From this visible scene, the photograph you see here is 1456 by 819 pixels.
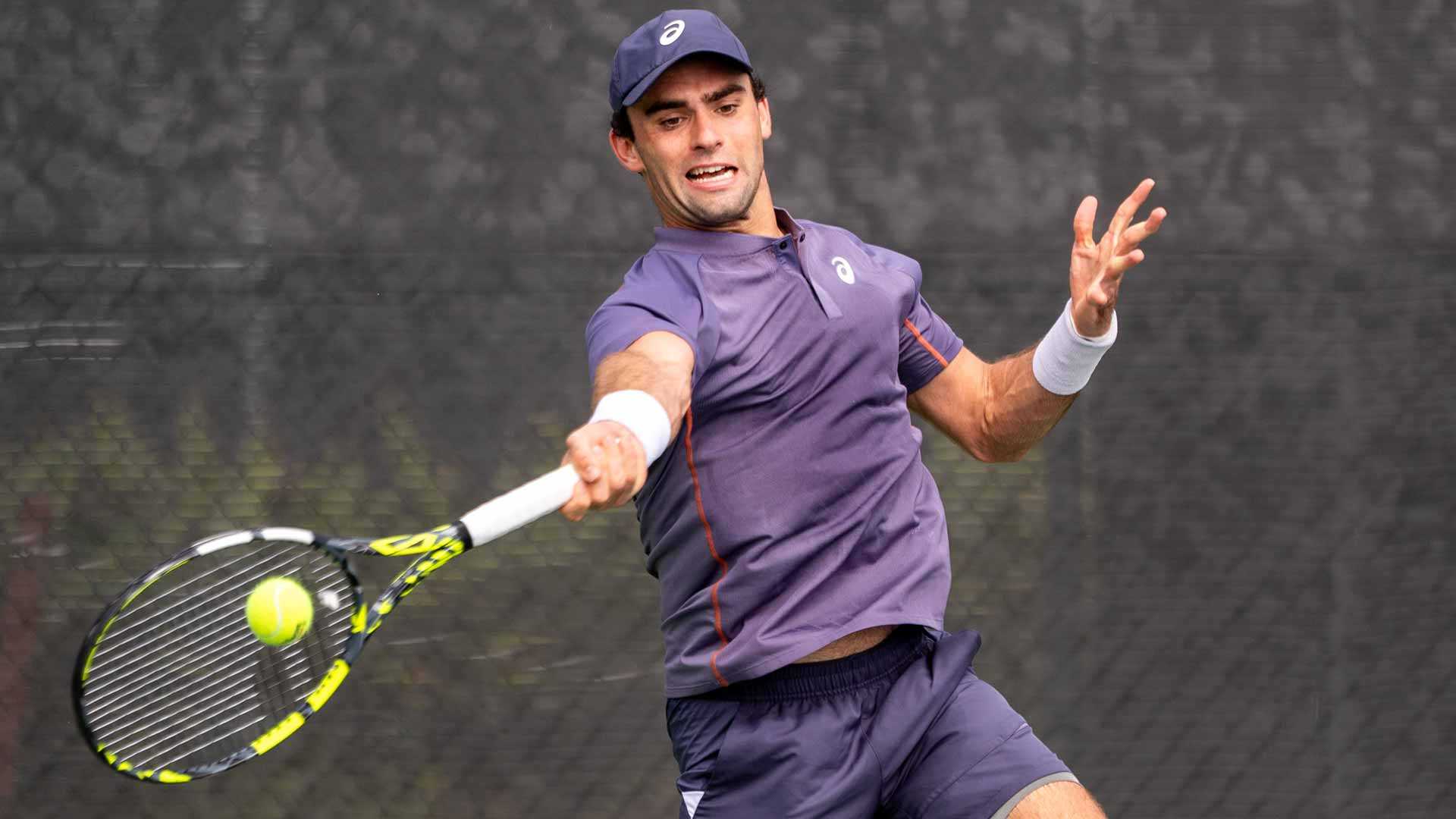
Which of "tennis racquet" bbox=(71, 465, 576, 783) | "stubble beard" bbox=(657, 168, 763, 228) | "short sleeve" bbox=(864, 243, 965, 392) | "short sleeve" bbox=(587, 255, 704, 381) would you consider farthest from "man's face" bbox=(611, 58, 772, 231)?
"tennis racquet" bbox=(71, 465, 576, 783)

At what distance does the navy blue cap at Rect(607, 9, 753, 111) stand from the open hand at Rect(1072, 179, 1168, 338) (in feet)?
1.74

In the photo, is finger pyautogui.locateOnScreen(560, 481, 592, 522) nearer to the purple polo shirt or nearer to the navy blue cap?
the purple polo shirt

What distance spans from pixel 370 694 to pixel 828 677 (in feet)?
4.53

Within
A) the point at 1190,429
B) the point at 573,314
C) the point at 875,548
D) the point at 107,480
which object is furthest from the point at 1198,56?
the point at 107,480

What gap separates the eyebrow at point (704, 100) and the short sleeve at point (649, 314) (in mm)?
231

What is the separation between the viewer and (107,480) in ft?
10.6

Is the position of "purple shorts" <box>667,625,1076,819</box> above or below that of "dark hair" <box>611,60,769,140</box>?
below

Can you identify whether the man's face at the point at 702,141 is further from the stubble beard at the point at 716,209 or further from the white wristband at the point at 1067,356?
the white wristband at the point at 1067,356

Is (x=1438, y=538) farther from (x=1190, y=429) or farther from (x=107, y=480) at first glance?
(x=107, y=480)

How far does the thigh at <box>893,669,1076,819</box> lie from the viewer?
2.14 metres

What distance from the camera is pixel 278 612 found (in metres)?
2.03

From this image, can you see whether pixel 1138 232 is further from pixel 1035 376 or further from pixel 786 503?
pixel 786 503

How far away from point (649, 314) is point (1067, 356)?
627 mm

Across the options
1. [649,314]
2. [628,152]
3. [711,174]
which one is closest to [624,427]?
[649,314]
